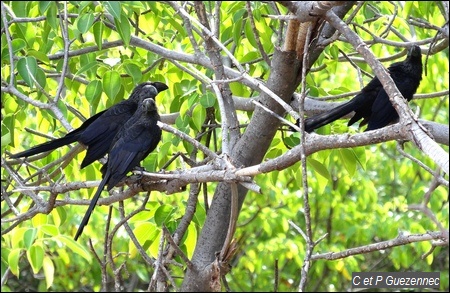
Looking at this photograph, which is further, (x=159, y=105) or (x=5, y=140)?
(x=159, y=105)

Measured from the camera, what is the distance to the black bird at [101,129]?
3.86 m

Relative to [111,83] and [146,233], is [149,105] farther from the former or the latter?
[146,233]

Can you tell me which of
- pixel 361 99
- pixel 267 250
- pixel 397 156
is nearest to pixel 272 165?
pixel 361 99

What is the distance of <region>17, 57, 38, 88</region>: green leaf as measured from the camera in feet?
11.3

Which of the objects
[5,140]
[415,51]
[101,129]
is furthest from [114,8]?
[415,51]

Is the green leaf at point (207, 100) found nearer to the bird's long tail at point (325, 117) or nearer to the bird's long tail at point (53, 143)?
the bird's long tail at point (325, 117)

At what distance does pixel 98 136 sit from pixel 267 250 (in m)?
3.92

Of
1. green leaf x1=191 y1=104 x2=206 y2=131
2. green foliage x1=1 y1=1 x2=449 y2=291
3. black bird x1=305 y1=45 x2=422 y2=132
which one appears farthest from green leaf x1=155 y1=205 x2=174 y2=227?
black bird x1=305 y1=45 x2=422 y2=132

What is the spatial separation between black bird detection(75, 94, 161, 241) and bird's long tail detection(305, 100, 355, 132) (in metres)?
0.90

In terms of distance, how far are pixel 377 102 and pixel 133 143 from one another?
137 cm

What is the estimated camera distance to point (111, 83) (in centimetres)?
372

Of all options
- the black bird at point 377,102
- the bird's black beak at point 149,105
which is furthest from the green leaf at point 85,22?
the black bird at point 377,102

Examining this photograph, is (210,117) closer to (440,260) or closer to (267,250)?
(267,250)

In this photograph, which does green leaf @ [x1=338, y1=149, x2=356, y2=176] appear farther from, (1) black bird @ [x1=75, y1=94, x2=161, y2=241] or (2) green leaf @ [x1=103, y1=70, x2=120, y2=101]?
(2) green leaf @ [x1=103, y1=70, x2=120, y2=101]
